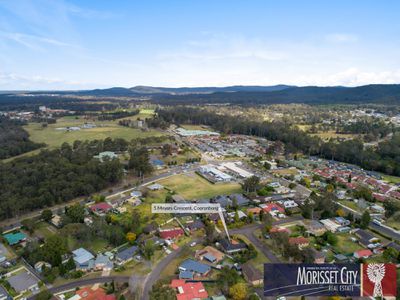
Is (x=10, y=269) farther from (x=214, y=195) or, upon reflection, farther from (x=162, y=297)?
(x=214, y=195)

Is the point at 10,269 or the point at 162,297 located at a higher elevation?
the point at 162,297

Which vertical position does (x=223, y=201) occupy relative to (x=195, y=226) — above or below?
above

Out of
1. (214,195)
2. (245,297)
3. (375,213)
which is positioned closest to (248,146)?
(214,195)

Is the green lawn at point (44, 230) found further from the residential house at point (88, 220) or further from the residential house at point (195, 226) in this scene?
the residential house at point (195, 226)

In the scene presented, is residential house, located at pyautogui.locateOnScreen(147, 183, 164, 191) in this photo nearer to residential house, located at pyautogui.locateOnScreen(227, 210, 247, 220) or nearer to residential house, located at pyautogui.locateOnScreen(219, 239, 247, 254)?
residential house, located at pyautogui.locateOnScreen(227, 210, 247, 220)

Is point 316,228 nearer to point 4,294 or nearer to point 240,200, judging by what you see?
point 240,200

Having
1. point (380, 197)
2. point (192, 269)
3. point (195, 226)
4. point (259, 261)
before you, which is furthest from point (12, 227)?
point (380, 197)

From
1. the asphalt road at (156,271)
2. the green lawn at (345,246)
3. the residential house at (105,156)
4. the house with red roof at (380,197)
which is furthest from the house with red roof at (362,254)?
the residential house at (105,156)
